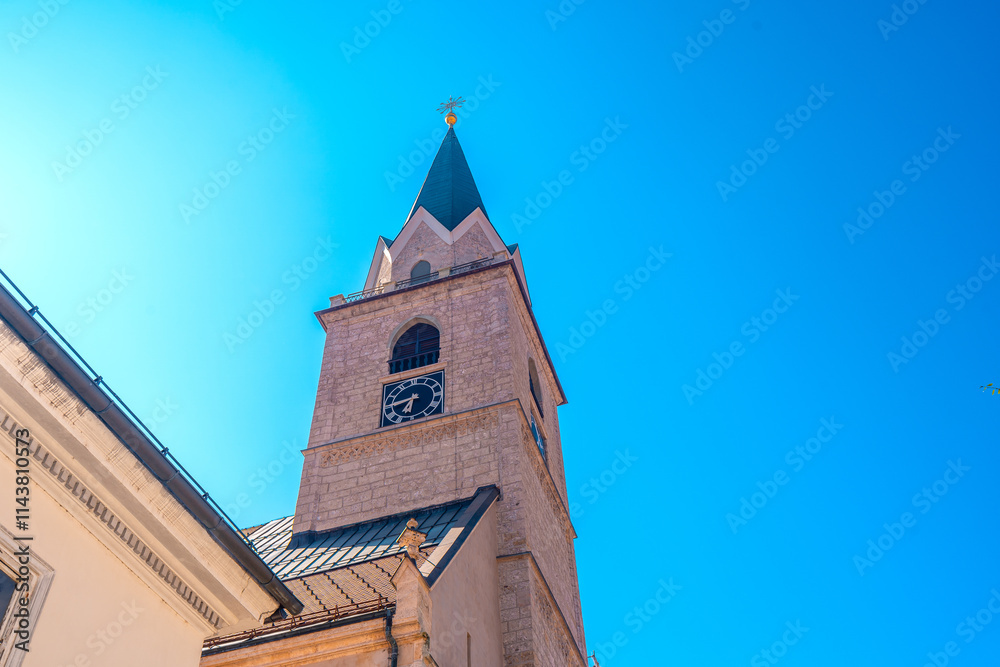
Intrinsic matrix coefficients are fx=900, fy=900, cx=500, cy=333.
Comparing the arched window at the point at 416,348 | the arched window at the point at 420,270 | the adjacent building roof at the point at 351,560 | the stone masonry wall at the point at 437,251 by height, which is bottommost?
the adjacent building roof at the point at 351,560

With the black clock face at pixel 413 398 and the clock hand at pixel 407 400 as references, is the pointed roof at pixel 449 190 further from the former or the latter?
the clock hand at pixel 407 400

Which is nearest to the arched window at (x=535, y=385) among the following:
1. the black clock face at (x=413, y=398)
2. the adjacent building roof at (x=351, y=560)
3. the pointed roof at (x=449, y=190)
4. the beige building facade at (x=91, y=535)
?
the black clock face at (x=413, y=398)

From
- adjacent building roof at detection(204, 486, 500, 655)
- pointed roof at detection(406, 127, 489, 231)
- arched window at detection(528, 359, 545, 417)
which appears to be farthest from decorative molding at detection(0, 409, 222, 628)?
pointed roof at detection(406, 127, 489, 231)

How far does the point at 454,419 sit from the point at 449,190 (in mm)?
12565

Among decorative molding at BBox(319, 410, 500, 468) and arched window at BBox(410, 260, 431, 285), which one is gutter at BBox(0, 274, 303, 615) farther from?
arched window at BBox(410, 260, 431, 285)

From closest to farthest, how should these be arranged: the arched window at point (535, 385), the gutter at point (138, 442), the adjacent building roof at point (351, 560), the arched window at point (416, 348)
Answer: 1. the gutter at point (138, 442)
2. the adjacent building roof at point (351, 560)
3. the arched window at point (416, 348)
4. the arched window at point (535, 385)

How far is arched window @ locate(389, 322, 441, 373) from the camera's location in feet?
79.7

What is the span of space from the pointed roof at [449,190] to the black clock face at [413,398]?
7.51 meters

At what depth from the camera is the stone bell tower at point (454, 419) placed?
1934 cm

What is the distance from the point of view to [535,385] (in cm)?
2642

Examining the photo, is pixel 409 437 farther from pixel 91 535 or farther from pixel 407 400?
pixel 91 535

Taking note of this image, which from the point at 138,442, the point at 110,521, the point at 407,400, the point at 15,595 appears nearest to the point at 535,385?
the point at 407,400

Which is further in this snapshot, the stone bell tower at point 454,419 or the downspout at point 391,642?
the stone bell tower at point 454,419

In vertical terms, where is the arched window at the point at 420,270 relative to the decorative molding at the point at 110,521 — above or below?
above
